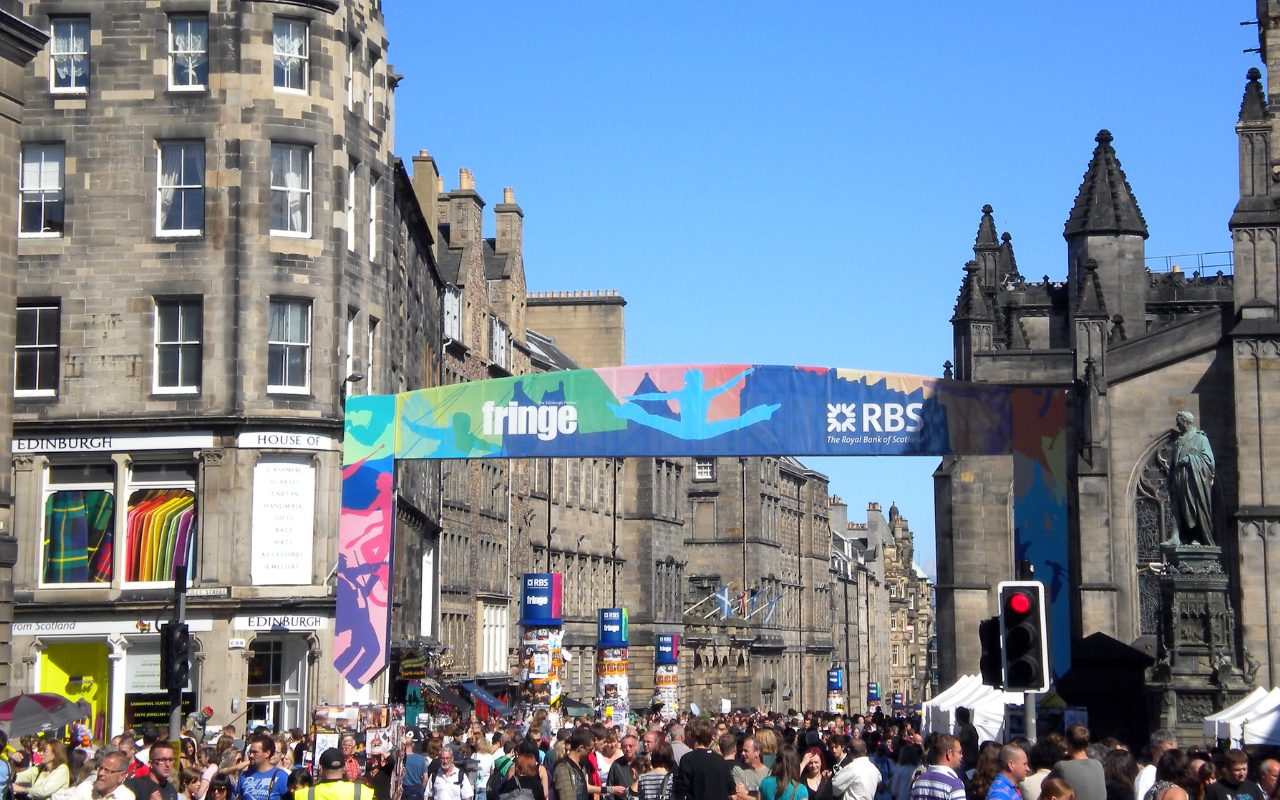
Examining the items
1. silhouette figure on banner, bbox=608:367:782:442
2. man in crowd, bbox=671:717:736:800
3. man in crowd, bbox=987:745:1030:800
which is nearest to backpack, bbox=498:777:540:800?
man in crowd, bbox=671:717:736:800

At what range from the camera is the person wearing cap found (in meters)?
13.1

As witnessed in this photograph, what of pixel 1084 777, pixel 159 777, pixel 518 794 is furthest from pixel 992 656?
pixel 159 777

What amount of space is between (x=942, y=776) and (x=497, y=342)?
162 feet

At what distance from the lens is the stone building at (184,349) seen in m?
30.9

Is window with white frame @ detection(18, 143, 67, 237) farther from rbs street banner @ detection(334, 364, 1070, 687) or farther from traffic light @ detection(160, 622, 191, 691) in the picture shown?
traffic light @ detection(160, 622, 191, 691)

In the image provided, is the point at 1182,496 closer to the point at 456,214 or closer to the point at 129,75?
the point at 129,75

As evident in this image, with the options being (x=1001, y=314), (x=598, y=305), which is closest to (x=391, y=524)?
(x=1001, y=314)

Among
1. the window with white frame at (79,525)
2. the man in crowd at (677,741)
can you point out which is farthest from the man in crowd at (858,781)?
the window with white frame at (79,525)

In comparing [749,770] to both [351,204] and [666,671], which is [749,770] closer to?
[351,204]

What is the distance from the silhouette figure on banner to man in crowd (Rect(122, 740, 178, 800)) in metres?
14.2

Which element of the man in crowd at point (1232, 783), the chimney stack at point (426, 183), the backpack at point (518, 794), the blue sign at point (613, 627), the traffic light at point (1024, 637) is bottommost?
the backpack at point (518, 794)

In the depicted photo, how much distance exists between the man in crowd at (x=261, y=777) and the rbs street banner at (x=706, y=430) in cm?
1453

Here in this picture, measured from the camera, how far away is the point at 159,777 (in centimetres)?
1563

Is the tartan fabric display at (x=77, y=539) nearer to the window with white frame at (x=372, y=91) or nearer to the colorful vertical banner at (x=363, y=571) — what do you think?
the colorful vertical banner at (x=363, y=571)
